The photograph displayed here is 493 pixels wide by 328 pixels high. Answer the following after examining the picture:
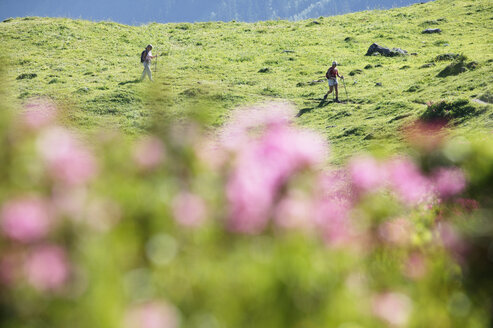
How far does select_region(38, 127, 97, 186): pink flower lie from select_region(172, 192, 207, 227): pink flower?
0.58 m

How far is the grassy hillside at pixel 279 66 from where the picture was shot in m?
22.4

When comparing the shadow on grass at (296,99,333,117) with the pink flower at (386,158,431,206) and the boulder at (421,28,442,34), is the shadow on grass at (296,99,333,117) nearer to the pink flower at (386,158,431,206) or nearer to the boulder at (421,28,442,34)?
the pink flower at (386,158,431,206)

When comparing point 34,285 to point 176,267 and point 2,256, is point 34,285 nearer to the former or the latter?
point 2,256

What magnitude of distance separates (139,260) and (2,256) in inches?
24.2

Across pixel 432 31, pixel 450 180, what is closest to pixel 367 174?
pixel 450 180

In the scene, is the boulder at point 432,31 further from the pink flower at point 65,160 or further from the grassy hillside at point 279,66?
the pink flower at point 65,160

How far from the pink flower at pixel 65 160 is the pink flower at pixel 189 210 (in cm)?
58

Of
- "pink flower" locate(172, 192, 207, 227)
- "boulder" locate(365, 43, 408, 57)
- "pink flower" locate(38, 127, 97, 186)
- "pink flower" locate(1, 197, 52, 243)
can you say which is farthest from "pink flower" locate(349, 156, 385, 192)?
"boulder" locate(365, 43, 408, 57)

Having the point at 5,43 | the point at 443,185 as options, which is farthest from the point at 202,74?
the point at 443,185

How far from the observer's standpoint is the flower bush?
6.42 ft

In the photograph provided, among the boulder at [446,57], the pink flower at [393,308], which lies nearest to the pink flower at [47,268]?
the pink flower at [393,308]

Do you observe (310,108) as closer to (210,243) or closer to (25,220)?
(210,243)

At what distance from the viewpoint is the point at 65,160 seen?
9.14 feet

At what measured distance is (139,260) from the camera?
2.31m
